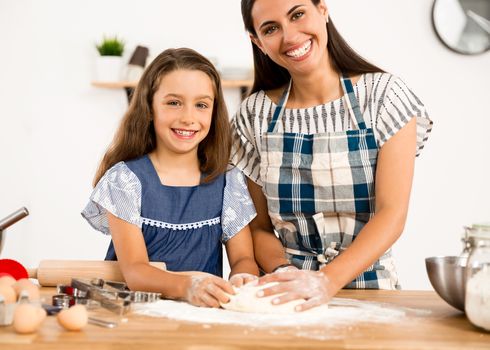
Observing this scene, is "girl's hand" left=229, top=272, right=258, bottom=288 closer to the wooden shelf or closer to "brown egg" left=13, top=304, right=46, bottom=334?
"brown egg" left=13, top=304, right=46, bottom=334

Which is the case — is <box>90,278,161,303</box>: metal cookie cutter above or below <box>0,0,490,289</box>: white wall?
below

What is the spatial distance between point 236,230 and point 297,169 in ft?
0.69

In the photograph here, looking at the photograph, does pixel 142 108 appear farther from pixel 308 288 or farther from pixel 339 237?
pixel 308 288

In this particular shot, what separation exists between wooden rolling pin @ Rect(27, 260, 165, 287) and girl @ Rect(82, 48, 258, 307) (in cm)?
7

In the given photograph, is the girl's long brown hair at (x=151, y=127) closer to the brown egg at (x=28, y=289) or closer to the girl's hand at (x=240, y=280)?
the girl's hand at (x=240, y=280)

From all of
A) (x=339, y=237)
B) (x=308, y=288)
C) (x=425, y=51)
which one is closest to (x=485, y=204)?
(x=425, y=51)

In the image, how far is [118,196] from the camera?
1729mm

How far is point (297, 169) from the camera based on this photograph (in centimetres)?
180

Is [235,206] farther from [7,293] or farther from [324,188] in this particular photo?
[7,293]

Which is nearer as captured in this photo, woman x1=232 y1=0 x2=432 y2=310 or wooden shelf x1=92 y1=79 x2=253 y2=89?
woman x1=232 y1=0 x2=432 y2=310

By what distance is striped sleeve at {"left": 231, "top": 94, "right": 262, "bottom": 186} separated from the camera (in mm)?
1899

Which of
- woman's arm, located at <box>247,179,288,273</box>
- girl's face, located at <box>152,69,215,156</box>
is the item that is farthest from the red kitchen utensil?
woman's arm, located at <box>247,179,288,273</box>

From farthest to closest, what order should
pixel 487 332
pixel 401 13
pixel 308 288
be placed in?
pixel 401 13 → pixel 308 288 → pixel 487 332

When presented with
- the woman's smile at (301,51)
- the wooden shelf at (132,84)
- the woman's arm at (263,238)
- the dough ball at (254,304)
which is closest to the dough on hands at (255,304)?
the dough ball at (254,304)
